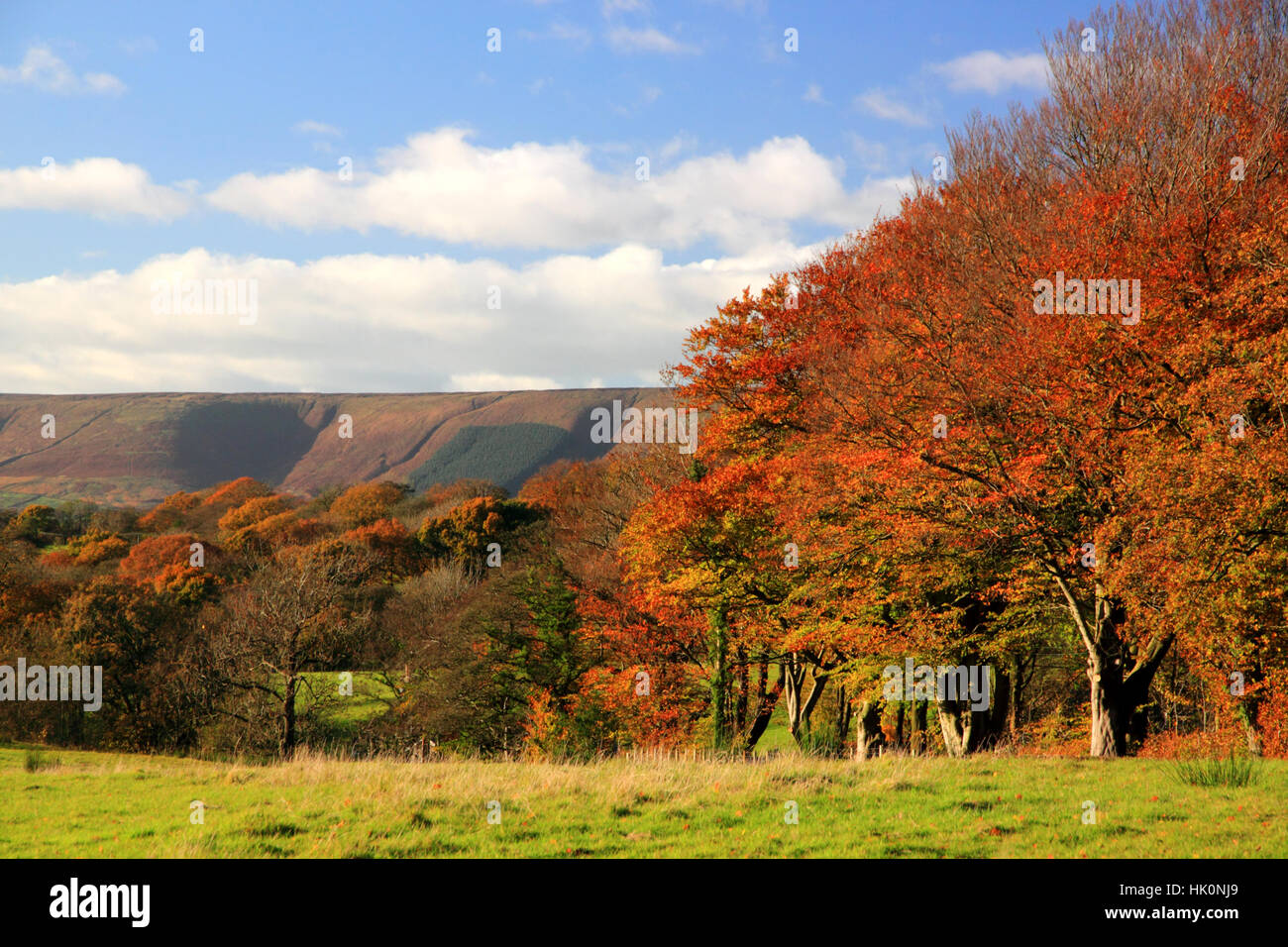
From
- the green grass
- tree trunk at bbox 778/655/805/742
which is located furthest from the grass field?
tree trunk at bbox 778/655/805/742

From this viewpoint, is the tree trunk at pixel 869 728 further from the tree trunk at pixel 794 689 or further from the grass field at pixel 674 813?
the grass field at pixel 674 813

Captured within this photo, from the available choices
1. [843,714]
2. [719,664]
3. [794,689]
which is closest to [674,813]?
[719,664]

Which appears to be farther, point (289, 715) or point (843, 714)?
point (843, 714)

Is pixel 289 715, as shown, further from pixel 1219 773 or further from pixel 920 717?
pixel 1219 773

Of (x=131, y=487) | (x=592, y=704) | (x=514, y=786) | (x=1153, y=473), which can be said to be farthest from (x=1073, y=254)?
(x=131, y=487)

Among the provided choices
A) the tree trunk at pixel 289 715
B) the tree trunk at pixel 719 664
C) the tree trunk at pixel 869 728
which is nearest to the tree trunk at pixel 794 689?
the tree trunk at pixel 869 728

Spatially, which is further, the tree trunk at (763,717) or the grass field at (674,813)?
the tree trunk at (763,717)

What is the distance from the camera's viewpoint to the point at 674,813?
9570 mm

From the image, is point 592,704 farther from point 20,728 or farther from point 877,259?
point 20,728

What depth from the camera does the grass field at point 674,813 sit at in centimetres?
824

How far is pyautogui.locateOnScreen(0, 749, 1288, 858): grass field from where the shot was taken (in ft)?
27.0

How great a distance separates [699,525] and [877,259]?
10650 millimetres

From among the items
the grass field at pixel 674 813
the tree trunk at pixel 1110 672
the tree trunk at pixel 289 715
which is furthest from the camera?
the tree trunk at pixel 289 715

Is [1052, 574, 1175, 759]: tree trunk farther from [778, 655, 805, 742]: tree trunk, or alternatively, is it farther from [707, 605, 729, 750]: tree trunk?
[778, 655, 805, 742]: tree trunk
